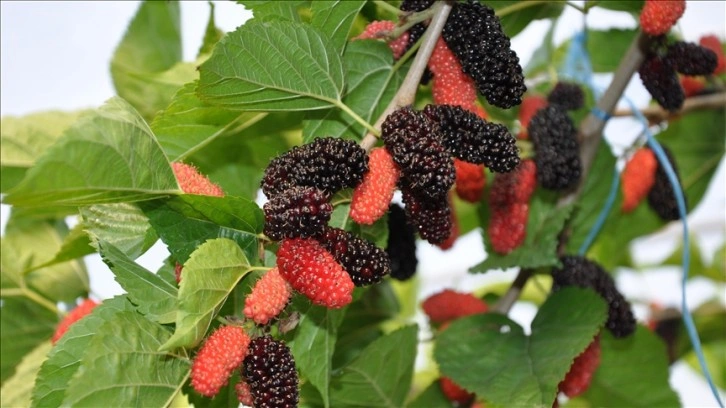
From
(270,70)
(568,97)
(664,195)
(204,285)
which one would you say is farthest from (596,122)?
(204,285)

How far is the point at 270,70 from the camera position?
0.68 metres

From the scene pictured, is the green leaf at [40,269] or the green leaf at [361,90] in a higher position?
the green leaf at [361,90]

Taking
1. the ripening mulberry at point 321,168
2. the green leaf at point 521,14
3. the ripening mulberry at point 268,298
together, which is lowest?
the ripening mulberry at point 268,298

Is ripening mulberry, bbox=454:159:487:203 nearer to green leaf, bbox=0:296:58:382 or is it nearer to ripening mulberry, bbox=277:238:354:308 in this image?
ripening mulberry, bbox=277:238:354:308

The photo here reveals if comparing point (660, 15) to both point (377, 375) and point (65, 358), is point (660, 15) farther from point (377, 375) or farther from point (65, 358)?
point (65, 358)

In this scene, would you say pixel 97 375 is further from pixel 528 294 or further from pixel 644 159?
pixel 528 294

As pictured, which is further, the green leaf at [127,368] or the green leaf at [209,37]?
the green leaf at [209,37]

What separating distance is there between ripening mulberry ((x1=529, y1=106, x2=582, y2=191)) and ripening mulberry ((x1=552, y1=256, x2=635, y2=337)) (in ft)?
0.31

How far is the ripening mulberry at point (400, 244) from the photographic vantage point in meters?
0.87

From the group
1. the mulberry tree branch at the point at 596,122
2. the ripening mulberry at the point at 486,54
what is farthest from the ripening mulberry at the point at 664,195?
the ripening mulberry at the point at 486,54

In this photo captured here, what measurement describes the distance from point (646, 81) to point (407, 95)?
0.43 metres

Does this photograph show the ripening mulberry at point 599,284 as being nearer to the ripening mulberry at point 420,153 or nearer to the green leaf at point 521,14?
the green leaf at point 521,14

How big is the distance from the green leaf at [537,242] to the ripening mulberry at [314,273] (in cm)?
36

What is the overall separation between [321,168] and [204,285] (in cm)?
12
